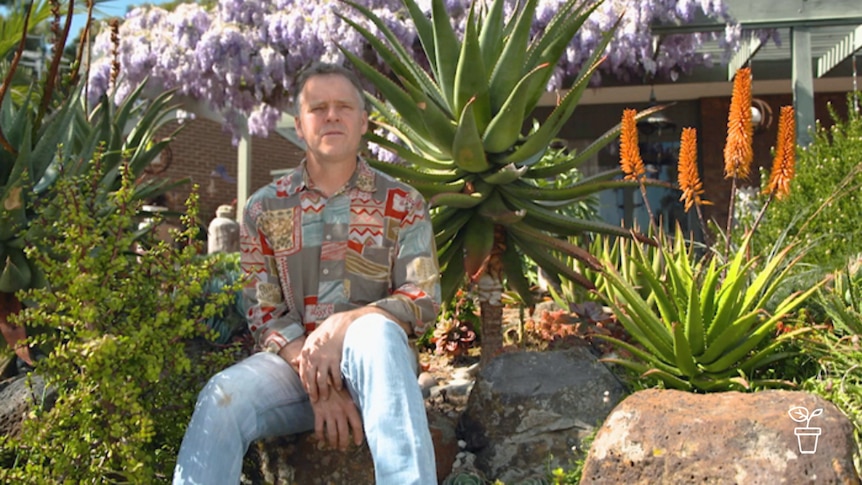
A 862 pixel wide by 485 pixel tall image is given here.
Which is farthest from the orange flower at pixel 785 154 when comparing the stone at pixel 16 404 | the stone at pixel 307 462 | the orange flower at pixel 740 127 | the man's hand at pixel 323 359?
the stone at pixel 16 404

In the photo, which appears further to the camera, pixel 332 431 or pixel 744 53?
pixel 744 53

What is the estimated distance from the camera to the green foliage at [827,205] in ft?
13.7

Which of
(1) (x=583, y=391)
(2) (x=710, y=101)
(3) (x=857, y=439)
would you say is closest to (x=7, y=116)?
(1) (x=583, y=391)

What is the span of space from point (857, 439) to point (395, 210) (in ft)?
5.18

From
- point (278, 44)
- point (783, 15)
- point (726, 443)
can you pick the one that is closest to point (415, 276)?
point (726, 443)

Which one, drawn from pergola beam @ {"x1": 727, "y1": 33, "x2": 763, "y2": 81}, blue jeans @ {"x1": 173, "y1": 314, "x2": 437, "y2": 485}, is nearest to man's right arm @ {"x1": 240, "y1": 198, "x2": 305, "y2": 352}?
blue jeans @ {"x1": 173, "y1": 314, "x2": 437, "y2": 485}

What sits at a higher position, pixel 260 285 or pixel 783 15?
pixel 783 15

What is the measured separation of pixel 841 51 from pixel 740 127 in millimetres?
7605

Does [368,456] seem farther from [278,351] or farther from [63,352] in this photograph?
[63,352]

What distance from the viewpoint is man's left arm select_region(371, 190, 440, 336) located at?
93.7 inches

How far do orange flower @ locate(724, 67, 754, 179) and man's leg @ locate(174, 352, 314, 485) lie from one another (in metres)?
1.78

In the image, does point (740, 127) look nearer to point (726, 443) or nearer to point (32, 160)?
point (726, 443)

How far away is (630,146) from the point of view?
304 centimetres

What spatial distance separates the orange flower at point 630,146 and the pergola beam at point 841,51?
22.1 feet
